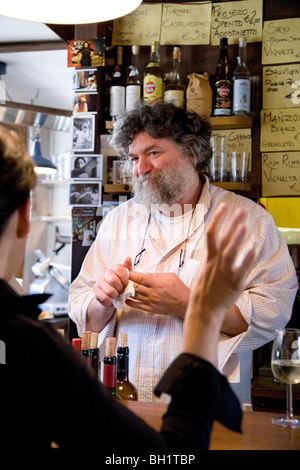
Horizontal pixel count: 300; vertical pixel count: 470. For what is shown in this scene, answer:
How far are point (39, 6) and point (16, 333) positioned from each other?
1240mm

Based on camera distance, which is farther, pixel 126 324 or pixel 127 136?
pixel 127 136

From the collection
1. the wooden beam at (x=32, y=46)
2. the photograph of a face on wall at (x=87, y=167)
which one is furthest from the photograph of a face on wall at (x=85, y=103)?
the wooden beam at (x=32, y=46)

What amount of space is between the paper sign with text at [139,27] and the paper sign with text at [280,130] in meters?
0.78

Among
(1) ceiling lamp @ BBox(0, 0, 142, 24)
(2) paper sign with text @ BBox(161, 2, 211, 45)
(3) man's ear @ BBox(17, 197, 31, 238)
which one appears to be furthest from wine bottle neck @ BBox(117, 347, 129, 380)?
(2) paper sign with text @ BBox(161, 2, 211, 45)

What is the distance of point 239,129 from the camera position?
2814mm

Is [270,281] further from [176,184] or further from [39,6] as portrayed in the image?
[39,6]

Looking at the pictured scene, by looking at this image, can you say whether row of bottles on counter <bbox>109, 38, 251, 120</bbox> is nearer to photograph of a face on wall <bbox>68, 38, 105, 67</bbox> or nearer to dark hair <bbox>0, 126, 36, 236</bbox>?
photograph of a face on wall <bbox>68, 38, 105, 67</bbox>

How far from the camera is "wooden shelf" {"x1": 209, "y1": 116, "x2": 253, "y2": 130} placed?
2686mm

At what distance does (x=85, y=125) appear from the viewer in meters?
3.00

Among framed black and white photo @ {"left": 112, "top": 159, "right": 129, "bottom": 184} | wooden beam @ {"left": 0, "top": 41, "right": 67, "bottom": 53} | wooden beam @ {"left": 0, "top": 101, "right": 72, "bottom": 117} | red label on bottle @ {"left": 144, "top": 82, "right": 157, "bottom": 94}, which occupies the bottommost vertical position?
framed black and white photo @ {"left": 112, "top": 159, "right": 129, "bottom": 184}

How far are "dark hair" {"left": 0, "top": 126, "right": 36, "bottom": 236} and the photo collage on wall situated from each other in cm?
207

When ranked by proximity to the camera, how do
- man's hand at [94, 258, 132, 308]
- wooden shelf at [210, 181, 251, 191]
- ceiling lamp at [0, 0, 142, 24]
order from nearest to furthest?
ceiling lamp at [0, 0, 142, 24] < man's hand at [94, 258, 132, 308] < wooden shelf at [210, 181, 251, 191]

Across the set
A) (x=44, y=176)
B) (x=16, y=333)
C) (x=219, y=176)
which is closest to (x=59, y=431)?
(x=16, y=333)

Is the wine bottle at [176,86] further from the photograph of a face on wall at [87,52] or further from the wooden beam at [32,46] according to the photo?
the wooden beam at [32,46]
